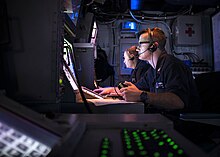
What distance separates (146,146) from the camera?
1.54ft

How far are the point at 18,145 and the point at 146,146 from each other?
26 cm

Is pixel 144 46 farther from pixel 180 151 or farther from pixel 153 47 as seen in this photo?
pixel 180 151

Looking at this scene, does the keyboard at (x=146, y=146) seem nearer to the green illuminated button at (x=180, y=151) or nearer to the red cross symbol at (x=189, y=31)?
the green illuminated button at (x=180, y=151)

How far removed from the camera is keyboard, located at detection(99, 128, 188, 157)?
0.42 m

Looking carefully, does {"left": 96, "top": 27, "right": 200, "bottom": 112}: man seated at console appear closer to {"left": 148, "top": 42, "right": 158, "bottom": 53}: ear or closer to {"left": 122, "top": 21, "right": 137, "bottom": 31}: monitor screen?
{"left": 148, "top": 42, "right": 158, "bottom": 53}: ear

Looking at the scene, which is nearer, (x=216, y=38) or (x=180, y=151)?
(x=180, y=151)

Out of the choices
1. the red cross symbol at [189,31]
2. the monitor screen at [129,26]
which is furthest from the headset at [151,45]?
the red cross symbol at [189,31]

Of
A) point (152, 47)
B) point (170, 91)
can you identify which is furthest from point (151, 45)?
point (170, 91)

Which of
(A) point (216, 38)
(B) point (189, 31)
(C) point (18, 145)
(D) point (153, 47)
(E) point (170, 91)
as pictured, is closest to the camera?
(C) point (18, 145)

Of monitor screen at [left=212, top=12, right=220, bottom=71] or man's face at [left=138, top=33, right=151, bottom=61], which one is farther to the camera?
monitor screen at [left=212, top=12, right=220, bottom=71]

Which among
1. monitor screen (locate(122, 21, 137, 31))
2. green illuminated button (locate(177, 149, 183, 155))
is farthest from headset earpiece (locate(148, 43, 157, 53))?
monitor screen (locate(122, 21, 137, 31))

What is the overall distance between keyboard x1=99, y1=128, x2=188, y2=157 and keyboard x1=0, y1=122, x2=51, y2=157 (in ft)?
0.40

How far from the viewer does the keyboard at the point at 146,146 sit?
0.42m

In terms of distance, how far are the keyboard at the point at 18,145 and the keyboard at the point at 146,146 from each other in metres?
0.12
